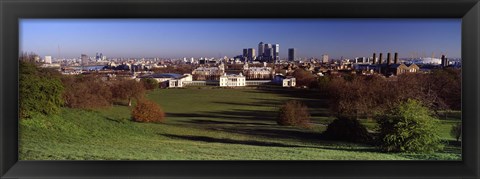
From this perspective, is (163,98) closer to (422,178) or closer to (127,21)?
(127,21)

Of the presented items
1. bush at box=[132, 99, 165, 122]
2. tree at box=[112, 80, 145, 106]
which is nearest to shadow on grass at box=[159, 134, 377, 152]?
bush at box=[132, 99, 165, 122]

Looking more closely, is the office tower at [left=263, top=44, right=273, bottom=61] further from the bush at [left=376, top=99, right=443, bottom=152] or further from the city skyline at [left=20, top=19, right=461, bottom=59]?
the bush at [left=376, top=99, right=443, bottom=152]

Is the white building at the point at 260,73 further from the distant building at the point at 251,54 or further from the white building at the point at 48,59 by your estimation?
the white building at the point at 48,59

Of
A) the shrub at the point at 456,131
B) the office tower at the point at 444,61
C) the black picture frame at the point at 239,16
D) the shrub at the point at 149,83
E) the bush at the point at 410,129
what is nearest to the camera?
the black picture frame at the point at 239,16

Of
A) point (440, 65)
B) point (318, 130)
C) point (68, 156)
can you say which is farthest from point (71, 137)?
point (440, 65)

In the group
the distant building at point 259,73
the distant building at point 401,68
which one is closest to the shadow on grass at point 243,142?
the distant building at point 259,73

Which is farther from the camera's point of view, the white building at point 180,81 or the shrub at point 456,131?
the white building at point 180,81
